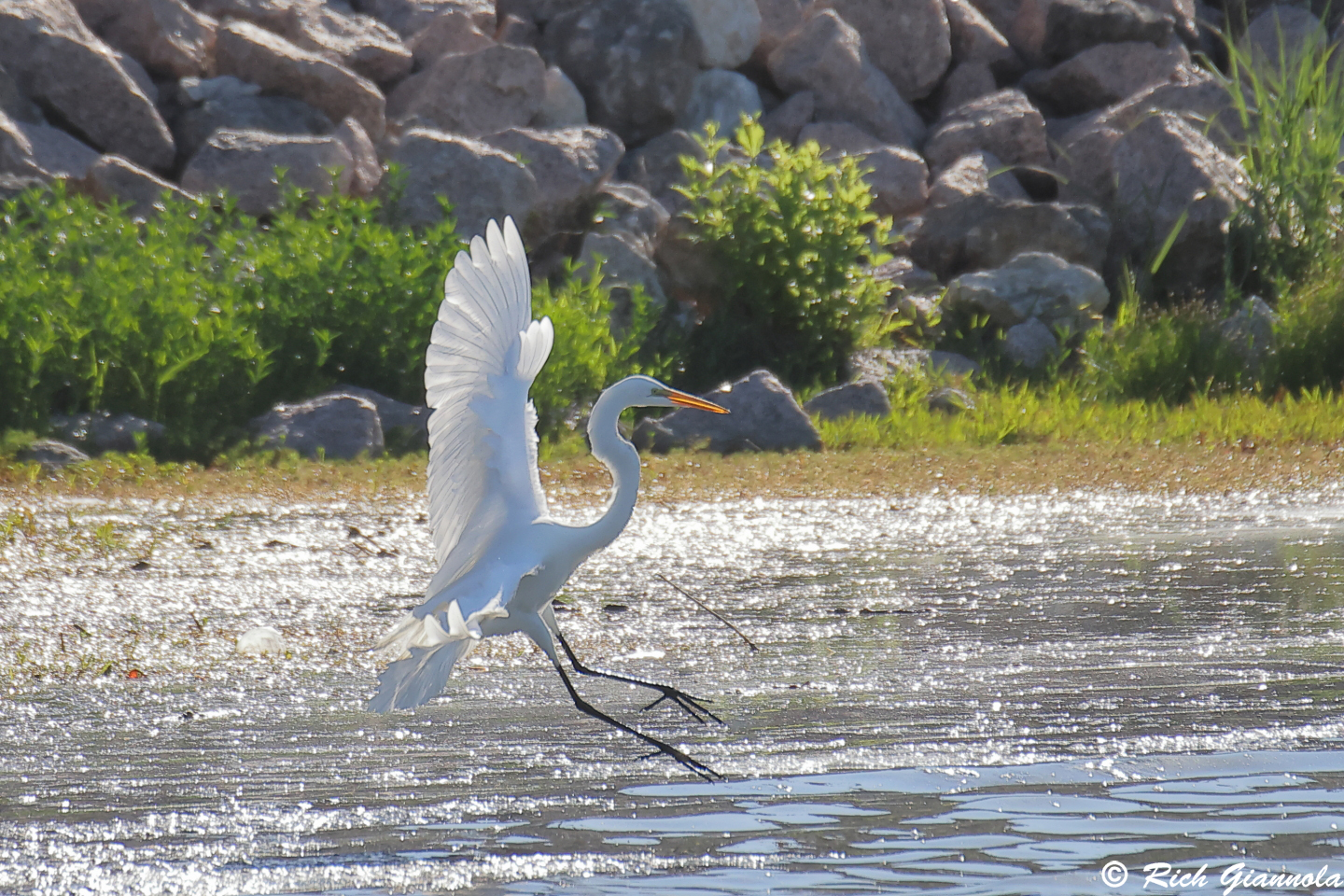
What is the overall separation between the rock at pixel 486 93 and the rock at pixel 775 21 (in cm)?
295

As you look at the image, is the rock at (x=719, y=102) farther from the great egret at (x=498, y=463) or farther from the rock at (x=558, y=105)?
the great egret at (x=498, y=463)

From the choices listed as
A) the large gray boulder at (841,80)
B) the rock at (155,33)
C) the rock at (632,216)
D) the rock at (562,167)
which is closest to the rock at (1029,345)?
the rock at (632,216)

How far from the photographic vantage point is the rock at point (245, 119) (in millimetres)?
13219

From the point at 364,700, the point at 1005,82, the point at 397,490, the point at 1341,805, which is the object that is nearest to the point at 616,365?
the point at 397,490

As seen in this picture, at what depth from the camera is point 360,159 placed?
42.5ft

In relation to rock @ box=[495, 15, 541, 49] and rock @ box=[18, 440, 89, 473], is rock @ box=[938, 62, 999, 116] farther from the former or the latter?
rock @ box=[18, 440, 89, 473]

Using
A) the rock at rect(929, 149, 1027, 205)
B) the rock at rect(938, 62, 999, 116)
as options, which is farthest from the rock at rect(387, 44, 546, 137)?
the rock at rect(938, 62, 999, 116)

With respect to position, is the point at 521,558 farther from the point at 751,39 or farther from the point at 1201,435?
the point at 751,39

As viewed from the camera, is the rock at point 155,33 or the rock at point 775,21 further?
the rock at point 775,21

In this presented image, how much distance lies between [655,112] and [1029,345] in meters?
4.78

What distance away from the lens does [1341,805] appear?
3486 millimetres

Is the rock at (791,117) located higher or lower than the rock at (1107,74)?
lower

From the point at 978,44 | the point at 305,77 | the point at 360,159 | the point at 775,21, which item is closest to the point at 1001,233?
the point at 775,21

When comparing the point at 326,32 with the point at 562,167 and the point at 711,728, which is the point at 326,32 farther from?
the point at 711,728
